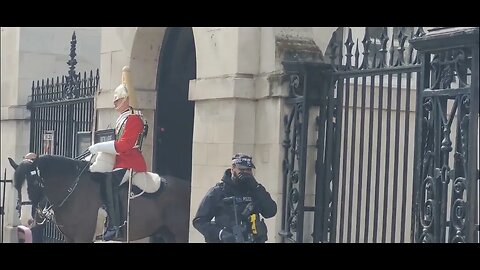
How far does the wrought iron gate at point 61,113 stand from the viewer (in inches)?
445

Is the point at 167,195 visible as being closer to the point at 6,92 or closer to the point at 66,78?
the point at 66,78

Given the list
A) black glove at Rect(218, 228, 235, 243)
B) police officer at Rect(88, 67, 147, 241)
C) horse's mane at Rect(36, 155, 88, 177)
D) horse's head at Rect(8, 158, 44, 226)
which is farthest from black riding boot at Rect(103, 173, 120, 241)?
black glove at Rect(218, 228, 235, 243)

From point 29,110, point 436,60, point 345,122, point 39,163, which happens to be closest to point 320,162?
point 345,122

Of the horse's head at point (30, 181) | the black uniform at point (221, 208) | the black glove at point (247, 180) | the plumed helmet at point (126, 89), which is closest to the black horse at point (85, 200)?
the horse's head at point (30, 181)

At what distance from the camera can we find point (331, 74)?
774cm

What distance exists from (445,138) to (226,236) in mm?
1847

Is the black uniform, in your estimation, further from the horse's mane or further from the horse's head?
the horse's head

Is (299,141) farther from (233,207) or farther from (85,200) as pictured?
(85,200)

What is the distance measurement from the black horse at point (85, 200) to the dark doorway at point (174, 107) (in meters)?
1.04

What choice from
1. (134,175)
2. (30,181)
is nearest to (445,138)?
(134,175)

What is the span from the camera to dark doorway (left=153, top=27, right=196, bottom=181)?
997 centimetres

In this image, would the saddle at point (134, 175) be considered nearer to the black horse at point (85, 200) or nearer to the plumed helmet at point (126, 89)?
the black horse at point (85, 200)

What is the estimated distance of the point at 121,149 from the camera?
8.73 m
